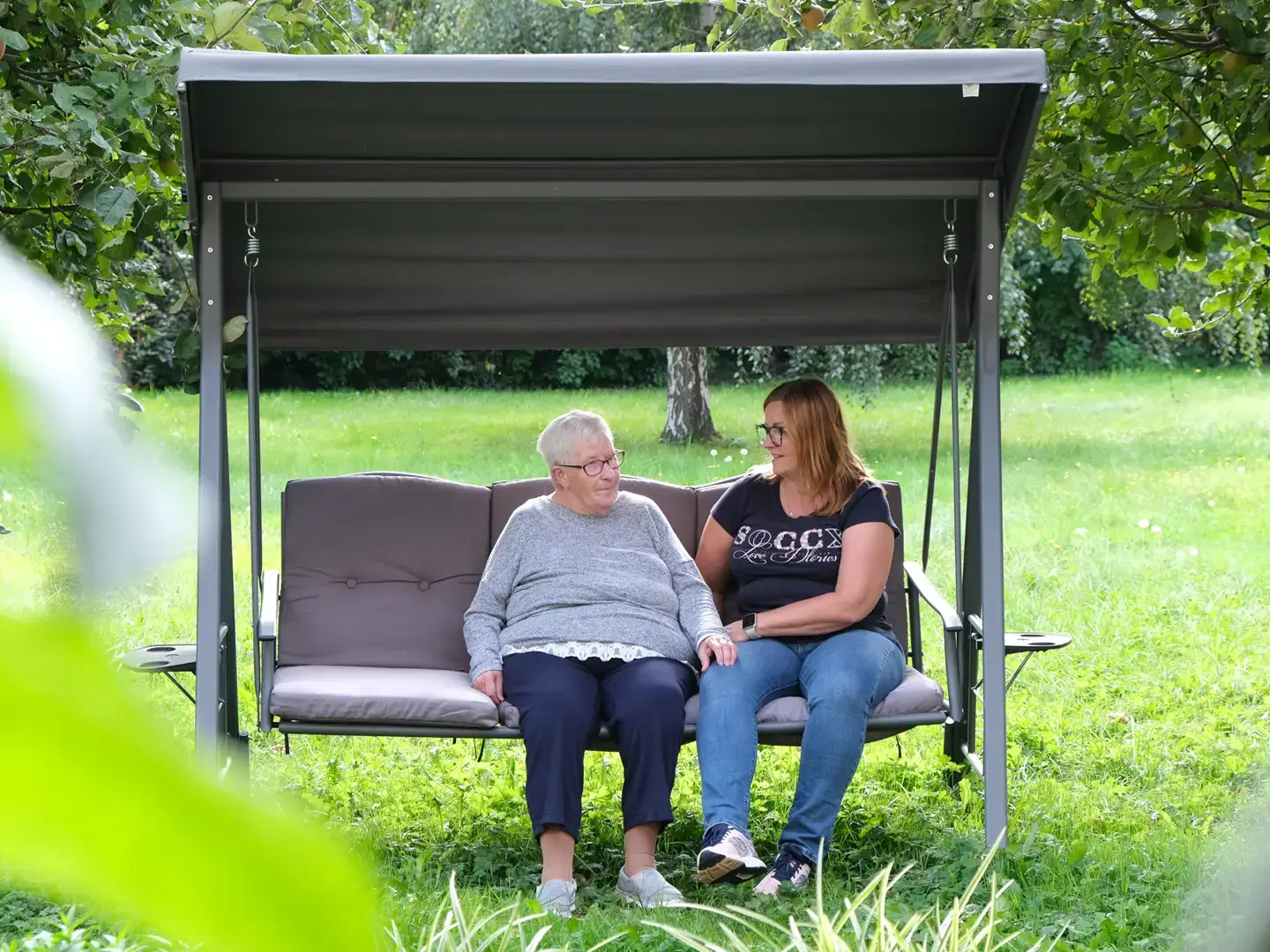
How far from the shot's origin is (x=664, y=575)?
Answer: 13.1 ft

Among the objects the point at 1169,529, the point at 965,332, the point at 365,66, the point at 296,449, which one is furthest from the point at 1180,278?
the point at 365,66

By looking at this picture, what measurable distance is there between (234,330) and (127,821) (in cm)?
363

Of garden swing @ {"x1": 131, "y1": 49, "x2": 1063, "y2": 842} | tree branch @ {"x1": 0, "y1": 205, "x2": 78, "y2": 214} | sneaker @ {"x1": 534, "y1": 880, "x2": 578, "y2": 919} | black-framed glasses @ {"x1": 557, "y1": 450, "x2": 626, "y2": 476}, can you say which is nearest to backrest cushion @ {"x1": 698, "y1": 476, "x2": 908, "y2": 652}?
garden swing @ {"x1": 131, "y1": 49, "x2": 1063, "y2": 842}

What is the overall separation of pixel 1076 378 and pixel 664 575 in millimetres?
16248

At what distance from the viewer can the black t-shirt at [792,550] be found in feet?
13.0

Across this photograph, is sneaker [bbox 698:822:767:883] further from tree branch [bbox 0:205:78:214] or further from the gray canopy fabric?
tree branch [bbox 0:205:78:214]

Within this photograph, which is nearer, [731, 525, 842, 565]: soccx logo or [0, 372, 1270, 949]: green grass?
[0, 372, 1270, 949]: green grass

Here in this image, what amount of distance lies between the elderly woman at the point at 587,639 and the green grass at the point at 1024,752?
211mm

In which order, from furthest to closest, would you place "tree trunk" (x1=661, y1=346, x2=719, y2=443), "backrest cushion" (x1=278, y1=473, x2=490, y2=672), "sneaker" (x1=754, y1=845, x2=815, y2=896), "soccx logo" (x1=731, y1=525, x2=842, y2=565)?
"tree trunk" (x1=661, y1=346, x2=719, y2=443) < "backrest cushion" (x1=278, y1=473, x2=490, y2=672) < "soccx logo" (x1=731, y1=525, x2=842, y2=565) < "sneaker" (x1=754, y1=845, x2=815, y2=896)

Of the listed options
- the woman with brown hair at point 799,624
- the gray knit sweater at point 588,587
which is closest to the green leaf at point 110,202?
the gray knit sweater at point 588,587

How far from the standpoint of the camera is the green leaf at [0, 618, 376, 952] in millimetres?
102

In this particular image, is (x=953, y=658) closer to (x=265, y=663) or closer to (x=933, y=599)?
(x=933, y=599)

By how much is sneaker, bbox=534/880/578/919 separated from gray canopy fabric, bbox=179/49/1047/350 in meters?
1.57

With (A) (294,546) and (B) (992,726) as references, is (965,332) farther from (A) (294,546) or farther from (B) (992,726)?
(A) (294,546)
